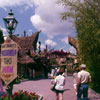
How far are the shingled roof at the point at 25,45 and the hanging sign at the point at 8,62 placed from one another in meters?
19.3

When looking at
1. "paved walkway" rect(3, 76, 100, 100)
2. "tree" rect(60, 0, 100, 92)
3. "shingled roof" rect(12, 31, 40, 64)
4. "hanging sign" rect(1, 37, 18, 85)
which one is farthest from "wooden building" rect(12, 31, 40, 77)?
"hanging sign" rect(1, 37, 18, 85)

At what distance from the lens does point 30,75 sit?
28344mm

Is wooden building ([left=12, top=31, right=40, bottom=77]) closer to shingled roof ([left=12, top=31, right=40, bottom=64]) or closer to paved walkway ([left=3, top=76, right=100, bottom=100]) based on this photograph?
shingled roof ([left=12, top=31, right=40, bottom=64])

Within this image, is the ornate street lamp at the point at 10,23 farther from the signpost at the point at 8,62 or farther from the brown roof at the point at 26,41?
the brown roof at the point at 26,41

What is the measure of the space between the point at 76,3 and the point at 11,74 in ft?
19.6

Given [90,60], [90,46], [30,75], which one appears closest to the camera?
[90,46]

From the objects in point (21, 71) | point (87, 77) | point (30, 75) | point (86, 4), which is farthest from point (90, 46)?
point (30, 75)

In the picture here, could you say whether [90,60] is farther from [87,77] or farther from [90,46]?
[87,77]

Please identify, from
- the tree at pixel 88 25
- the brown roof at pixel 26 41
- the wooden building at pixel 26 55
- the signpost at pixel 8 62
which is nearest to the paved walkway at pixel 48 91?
the tree at pixel 88 25

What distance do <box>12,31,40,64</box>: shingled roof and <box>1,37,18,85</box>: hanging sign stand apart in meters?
19.3

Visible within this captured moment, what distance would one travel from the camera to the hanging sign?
602 centimetres

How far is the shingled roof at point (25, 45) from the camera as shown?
2575 centimetres

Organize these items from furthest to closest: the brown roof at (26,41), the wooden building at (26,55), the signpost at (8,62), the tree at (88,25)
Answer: the brown roof at (26,41), the wooden building at (26,55), the tree at (88,25), the signpost at (8,62)

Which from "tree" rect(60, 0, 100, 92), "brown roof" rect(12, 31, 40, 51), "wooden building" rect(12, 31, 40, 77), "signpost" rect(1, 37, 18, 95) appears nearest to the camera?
"signpost" rect(1, 37, 18, 95)
